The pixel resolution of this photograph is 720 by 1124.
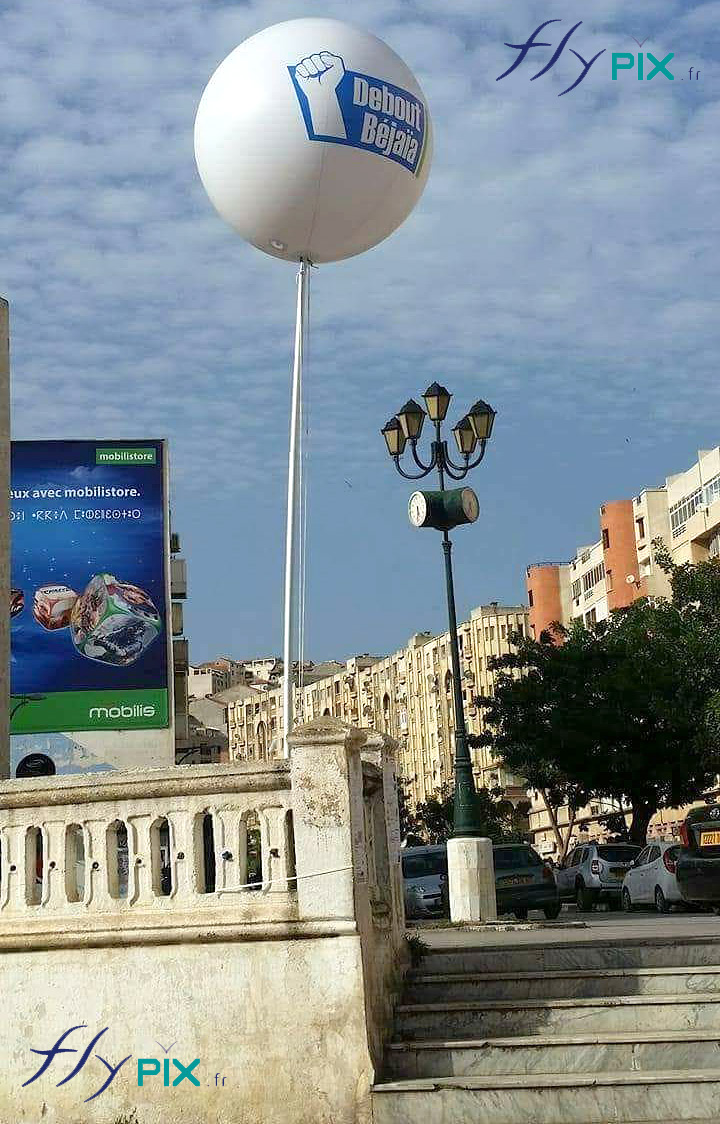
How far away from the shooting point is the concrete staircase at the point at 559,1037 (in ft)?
28.2

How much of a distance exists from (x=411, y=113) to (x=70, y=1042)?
901cm

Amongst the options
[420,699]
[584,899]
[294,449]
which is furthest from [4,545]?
[420,699]

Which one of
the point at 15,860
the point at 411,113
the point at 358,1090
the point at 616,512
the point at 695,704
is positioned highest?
the point at 616,512

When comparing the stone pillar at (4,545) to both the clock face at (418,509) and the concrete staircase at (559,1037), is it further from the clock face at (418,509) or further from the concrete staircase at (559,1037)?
the clock face at (418,509)

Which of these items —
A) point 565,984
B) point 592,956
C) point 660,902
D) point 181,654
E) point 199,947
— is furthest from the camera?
point 181,654

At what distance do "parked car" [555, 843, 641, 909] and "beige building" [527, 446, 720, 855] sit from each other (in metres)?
26.9

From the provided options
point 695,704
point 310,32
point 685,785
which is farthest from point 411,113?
point 685,785

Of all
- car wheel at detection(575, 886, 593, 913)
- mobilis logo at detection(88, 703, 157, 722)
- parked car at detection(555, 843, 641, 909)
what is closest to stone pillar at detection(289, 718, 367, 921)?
parked car at detection(555, 843, 641, 909)

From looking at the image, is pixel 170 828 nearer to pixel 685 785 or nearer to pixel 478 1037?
pixel 478 1037

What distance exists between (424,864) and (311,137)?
60.8 feet

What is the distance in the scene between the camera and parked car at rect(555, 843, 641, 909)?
31.8m

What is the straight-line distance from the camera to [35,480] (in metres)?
45.5

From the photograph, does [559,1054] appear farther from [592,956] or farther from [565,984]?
[592,956]

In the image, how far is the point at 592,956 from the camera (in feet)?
34.3
